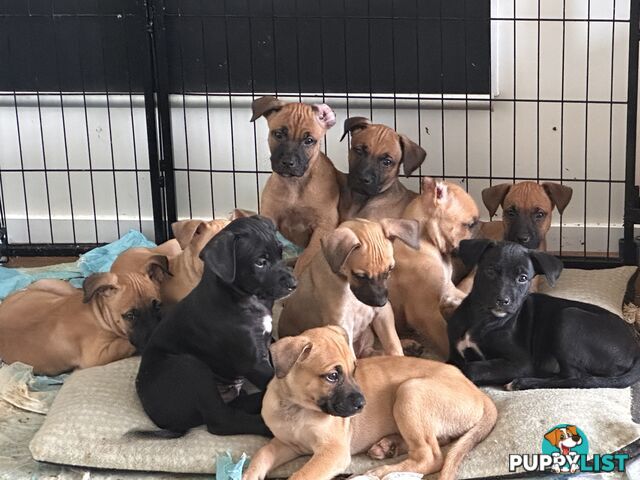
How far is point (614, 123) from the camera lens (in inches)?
230

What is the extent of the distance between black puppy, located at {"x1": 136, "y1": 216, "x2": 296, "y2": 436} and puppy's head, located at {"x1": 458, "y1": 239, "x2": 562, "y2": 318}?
72cm

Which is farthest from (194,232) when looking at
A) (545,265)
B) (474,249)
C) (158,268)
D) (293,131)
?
(545,265)

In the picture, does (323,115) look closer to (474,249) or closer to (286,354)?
(474,249)

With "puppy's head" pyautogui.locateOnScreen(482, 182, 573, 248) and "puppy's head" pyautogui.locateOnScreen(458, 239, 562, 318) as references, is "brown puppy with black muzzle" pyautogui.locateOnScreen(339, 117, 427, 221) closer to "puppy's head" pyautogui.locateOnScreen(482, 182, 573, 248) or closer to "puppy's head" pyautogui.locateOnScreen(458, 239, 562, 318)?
"puppy's head" pyautogui.locateOnScreen(482, 182, 573, 248)

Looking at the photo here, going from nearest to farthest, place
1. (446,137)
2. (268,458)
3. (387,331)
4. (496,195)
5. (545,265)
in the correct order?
1. (268,458)
2. (545,265)
3. (387,331)
4. (496,195)
5. (446,137)

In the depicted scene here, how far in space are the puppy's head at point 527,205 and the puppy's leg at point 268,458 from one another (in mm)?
1743

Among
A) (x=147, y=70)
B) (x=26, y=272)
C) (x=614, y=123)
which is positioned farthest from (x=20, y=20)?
(x=614, y=123)

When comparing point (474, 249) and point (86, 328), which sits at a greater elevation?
point (474, 249)

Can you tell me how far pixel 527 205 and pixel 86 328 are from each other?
203 cm

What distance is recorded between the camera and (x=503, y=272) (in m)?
4.03

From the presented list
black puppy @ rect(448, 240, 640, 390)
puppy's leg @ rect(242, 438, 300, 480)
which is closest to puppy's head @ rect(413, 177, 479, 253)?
black puppy @ rect(448, 240, 640, 390)

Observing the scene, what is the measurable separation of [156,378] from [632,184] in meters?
2.76

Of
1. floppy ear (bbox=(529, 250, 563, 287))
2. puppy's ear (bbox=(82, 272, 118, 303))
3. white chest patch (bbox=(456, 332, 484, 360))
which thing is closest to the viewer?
floppy ear (bbox=(529, 250, 563, 287))

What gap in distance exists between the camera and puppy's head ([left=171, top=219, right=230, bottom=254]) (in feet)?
15.1
